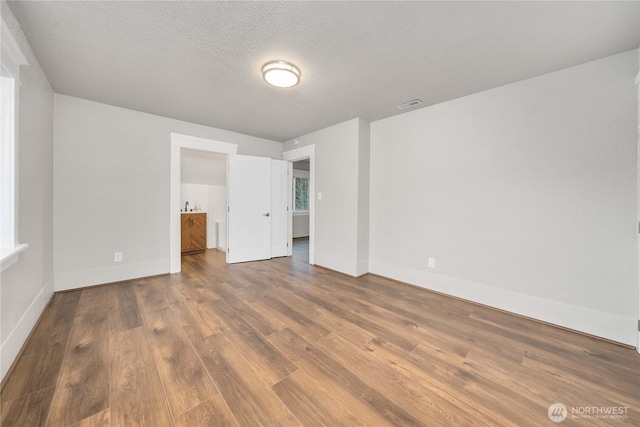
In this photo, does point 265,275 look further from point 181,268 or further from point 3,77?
point 3,77

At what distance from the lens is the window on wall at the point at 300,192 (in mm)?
7352

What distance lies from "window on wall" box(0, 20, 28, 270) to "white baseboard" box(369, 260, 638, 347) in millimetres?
3907

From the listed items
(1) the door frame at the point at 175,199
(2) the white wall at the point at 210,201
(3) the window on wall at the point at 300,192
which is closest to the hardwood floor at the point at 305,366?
(1) the door frame at the point at 175,199

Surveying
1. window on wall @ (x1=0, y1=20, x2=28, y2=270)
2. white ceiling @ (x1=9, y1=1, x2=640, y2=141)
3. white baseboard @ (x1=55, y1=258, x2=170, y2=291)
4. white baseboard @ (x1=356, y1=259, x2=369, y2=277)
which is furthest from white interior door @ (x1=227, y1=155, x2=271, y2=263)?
window on wall @ (x1=0, y1=20, x2=28, y2=270)

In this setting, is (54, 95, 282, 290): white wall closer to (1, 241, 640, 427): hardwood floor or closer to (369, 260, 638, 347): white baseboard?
(1, 241, 640, 427): hardwood floor

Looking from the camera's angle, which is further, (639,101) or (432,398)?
(639,101)

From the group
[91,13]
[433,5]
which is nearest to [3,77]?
[91,13]

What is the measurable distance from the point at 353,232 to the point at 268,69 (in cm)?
243

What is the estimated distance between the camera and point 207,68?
7.38 feet

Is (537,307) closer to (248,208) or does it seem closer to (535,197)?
(535,197)

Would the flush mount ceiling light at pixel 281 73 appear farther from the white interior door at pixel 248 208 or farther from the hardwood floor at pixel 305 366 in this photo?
the hardwood floor at pixel 305 366

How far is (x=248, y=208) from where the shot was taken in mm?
4434

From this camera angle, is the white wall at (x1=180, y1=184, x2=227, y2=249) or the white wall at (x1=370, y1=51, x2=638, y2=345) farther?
the white wall at (x1=180, y1=184, x2=227, y2=249)

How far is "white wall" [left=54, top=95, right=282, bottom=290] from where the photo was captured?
2912 millimetres
